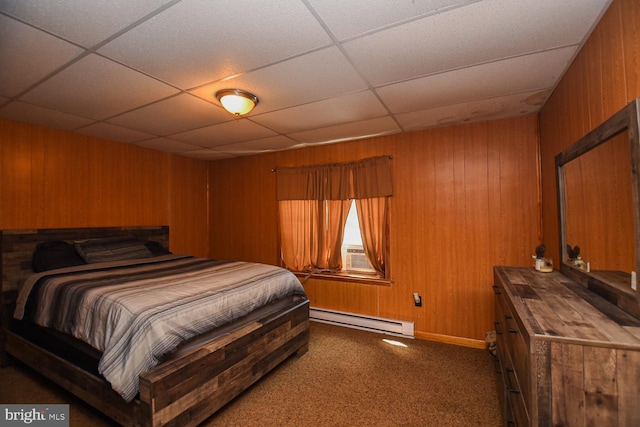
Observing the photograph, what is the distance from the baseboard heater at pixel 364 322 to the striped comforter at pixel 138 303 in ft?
3.05

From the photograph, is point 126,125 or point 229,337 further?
point 126,125

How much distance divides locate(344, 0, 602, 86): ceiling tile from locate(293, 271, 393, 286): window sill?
7.52 ft

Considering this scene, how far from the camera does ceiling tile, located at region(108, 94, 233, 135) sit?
228cm

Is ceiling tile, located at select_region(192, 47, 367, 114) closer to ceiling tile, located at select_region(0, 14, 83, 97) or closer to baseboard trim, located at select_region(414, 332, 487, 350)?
ceiling tile, located at select_region(0, 14, 83, 97)

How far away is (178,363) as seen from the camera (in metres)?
1.60

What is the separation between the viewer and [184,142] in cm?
345

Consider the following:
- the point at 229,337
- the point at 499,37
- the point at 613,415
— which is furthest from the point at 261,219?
the point at 613,415

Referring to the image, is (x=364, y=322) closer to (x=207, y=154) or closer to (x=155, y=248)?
(x=155, y=248)

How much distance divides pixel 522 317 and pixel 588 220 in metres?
0.92

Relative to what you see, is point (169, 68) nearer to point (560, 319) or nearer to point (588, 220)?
point (560, 319)

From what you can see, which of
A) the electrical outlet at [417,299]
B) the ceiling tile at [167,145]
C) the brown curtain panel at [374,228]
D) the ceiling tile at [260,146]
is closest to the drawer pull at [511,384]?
the electrical outlet at [417,299]

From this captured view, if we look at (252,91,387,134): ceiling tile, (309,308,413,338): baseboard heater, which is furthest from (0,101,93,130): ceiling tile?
(309,308,413,338): baseboard heater

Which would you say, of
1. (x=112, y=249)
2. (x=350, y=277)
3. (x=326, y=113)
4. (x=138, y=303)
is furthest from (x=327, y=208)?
(x=112, y=249)

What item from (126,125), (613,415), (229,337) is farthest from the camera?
(126,125)
